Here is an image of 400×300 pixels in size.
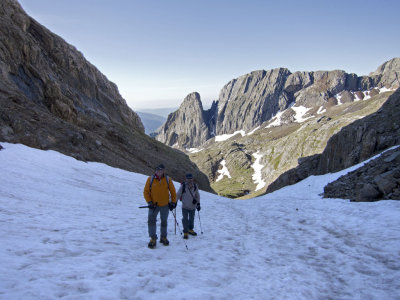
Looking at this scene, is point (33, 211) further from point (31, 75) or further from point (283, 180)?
point (283, 180)

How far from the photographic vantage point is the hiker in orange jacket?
10180 millimetres

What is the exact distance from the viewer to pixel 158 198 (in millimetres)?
10297

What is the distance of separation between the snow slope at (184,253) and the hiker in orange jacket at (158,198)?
2.39 ft

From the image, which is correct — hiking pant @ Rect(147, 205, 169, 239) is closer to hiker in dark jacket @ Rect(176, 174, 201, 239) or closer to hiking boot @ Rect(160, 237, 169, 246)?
hiking boot @ Rect(160, 237, 169, 246)

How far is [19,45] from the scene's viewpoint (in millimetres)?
38219

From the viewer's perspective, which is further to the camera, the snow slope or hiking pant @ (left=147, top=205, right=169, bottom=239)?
hiking pant @ (left=147, top=205, right=169, bottom=239)

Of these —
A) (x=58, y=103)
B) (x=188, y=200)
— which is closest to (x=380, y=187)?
(x=188, y=200)

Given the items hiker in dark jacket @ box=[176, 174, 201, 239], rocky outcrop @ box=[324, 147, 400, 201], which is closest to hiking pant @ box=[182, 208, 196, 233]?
hiker in dark jacket @ box=[176, 174, 201, 239]

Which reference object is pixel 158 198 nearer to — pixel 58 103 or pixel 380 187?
pixel 380 187

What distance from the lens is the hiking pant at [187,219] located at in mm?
12023

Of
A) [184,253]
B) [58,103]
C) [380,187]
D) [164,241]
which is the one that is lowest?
[184,253]

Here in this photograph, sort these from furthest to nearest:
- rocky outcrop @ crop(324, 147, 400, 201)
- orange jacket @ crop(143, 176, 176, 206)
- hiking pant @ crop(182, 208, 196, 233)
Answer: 1. rocky outcrop @ crop(324, 147, 400, 201)
2. hiking pant @ crop(182, 208, 196, 233)
3. orange jacket @ crop(143, 176, 176, 206)

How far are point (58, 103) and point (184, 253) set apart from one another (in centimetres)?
3925

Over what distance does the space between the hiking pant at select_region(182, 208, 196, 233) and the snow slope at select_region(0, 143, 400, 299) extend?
0.61 m
